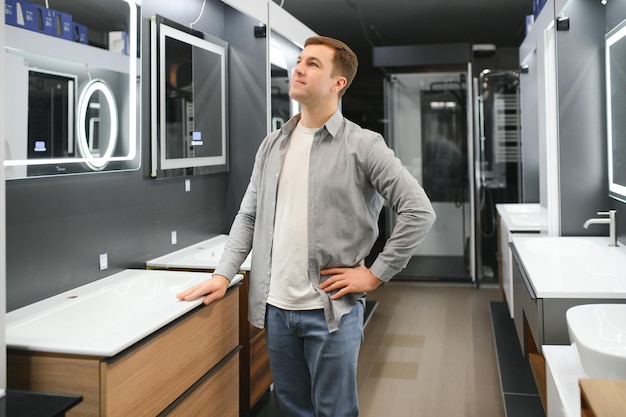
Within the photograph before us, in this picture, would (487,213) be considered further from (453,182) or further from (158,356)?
(158,356)

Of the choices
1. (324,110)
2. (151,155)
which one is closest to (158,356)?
(324,110)

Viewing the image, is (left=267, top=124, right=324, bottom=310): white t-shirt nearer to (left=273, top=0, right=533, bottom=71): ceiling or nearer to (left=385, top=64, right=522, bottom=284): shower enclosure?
(left=273, top=0, right=533, bottom=71): ceiling

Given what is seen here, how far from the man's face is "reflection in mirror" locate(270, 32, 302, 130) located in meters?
2.05

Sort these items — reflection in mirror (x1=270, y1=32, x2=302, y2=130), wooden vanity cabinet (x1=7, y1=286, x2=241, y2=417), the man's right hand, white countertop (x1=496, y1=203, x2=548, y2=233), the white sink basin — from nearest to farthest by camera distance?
the white sink basin < wooden vanity cabinet (x1=7, y1=286, x2=241, y2=417) < the man's right hand < reflection in mirror (x1=270, y1=32, x2=302, y2=130) < white countertop (x1=496, y1=203, x2=548, y2=233)

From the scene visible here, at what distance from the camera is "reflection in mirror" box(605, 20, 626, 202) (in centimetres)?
324

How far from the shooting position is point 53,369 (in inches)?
70.4

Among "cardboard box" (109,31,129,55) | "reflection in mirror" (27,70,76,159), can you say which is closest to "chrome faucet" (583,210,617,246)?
"cardboard box" (109,31,129,55)

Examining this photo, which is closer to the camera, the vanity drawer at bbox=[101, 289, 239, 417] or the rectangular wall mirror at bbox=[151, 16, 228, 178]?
the vanity drawer at bbox=[101, 289, 239, 417]

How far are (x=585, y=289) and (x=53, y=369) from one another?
1.71 meters

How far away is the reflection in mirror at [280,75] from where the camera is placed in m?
4.12

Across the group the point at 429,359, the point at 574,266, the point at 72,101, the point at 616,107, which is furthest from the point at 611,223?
the point at 72,101

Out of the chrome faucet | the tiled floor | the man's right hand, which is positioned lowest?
the tiled floor

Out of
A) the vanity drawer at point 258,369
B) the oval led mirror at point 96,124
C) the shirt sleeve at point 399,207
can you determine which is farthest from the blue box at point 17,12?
the vanity drawer at point 258,369

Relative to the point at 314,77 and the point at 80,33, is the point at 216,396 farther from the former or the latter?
the point at 80,33
